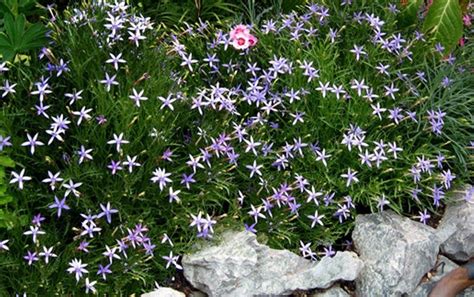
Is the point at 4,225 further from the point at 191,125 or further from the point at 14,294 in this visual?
the point at 191,125

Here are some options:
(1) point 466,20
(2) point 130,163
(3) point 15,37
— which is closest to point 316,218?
(2) point 130,163

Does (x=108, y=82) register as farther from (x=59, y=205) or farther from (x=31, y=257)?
(x=31, y=257)

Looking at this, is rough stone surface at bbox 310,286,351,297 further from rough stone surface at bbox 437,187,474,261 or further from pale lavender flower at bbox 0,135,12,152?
pale lavender flower at bbox 0,135,12,152

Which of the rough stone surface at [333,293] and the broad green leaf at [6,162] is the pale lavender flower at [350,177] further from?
the broad green leaf at [6,162]

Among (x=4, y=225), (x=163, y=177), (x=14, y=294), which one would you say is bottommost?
(x=14, y=294)

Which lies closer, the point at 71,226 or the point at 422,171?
the point at 71,226

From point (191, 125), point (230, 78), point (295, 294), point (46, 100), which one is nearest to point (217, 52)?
point (230, 78)
